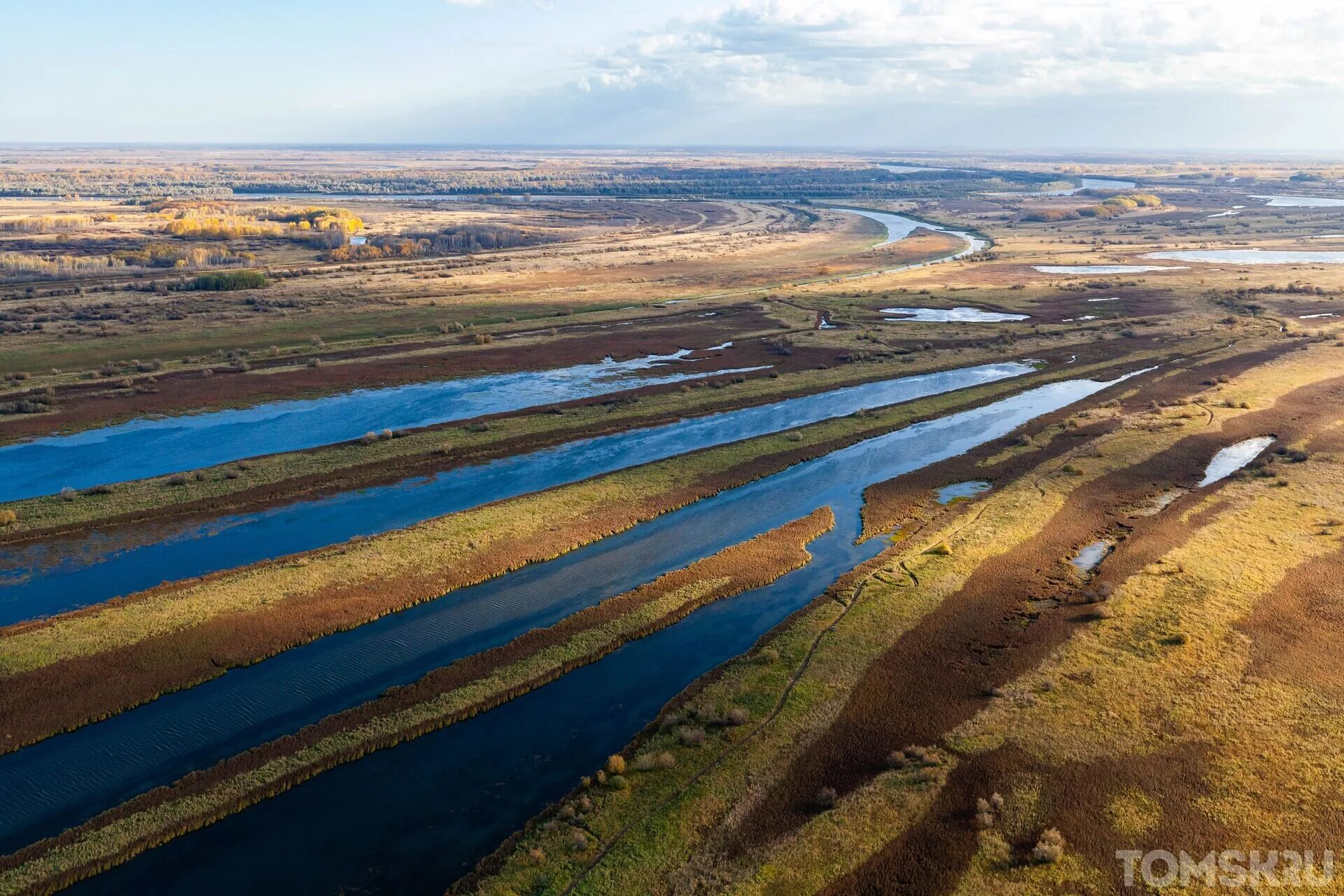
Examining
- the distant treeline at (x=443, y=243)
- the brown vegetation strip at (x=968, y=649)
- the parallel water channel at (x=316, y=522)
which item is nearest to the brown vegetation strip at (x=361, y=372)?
the parallel water channel at (x=316, y=522)

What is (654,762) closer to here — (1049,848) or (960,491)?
(1049,848)

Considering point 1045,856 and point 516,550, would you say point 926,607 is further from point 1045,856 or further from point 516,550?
point 516,550

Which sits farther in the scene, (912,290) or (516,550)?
(912,290)

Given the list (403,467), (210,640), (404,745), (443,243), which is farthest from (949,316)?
(443,243)

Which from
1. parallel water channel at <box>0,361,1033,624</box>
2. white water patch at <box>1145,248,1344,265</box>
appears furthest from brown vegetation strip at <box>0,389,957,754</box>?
white water patch at <box>1145,248,1344,265</box>

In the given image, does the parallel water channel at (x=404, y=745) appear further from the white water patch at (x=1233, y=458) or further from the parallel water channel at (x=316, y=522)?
the white water patch at (x=1233, y=458)

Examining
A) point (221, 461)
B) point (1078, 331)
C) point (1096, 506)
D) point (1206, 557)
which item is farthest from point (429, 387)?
point (1078, 331)
